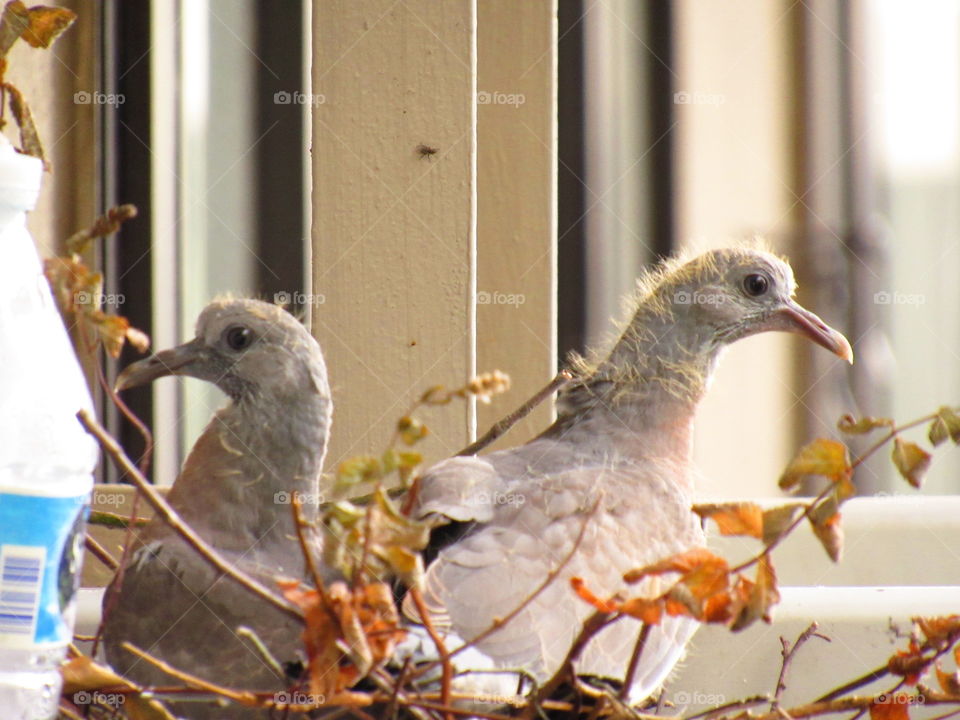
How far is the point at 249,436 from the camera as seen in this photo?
3.74 ft

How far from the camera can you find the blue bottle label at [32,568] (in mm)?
767

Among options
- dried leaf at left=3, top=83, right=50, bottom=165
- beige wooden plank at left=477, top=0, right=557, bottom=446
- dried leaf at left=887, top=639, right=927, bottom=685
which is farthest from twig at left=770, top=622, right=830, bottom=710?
dried leaf at left=3, top=83, right=50, bottom=165

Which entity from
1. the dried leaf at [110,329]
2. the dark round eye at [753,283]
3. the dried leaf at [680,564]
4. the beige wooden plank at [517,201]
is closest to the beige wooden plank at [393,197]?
the beige wooden plank at [517,201]

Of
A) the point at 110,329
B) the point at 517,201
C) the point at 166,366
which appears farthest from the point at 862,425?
the point at 517,201

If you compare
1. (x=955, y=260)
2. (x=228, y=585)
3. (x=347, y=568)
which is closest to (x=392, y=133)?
(x=228, y=585)

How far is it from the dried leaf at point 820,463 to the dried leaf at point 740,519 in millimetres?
35

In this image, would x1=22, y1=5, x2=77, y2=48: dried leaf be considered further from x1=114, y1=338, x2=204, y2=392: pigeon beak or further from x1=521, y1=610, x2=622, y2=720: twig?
x1=521, y1=610, x2=622, y2=720: twig

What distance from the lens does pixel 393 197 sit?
126 centimetres

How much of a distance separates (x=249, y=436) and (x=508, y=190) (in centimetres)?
60

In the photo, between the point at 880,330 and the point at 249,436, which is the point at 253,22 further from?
the point at 880,330

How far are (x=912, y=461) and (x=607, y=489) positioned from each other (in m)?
0.45

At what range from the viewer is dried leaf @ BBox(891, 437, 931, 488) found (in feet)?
2.39

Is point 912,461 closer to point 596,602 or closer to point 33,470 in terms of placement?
point 596,602

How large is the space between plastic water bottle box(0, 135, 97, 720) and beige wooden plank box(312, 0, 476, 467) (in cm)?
39
